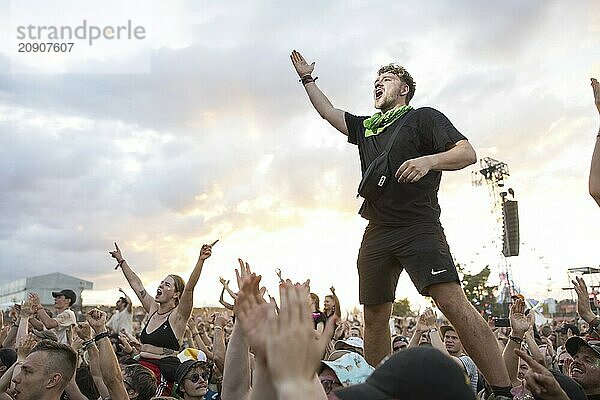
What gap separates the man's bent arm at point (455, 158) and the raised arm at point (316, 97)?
1.13m

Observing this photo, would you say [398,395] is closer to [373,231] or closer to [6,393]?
[373,231]

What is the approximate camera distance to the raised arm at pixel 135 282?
6480 millimetres

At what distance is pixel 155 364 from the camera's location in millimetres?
5434

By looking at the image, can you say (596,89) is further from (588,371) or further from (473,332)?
(588,371)

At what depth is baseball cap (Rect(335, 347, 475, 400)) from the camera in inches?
59.7

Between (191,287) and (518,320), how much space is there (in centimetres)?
287

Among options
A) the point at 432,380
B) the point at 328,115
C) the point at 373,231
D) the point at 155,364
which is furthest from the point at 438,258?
the point at 155,364

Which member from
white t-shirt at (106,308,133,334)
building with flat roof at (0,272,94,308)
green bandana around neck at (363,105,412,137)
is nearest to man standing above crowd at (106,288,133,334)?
white t-shirt at (106,308,133,334)

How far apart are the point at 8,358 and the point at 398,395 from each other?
5.67 meters

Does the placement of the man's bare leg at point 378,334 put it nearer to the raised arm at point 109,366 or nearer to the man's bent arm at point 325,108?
the man's bent arm at point 325,108

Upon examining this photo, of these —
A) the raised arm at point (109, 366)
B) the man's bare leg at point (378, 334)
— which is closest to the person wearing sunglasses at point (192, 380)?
the raised arm at point (109, 366)

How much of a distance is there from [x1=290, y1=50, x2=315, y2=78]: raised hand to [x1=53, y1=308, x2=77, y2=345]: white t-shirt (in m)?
4.74

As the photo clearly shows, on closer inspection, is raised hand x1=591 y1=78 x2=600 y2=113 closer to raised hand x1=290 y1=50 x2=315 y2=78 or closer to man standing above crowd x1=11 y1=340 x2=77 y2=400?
raised hand x1=290 y1=50 x2=315 y2=78

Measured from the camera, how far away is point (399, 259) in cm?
375
